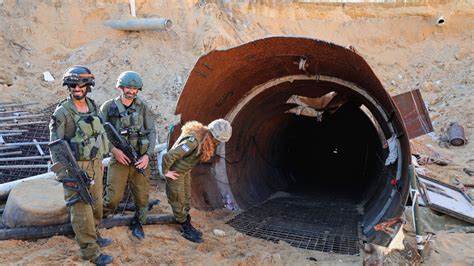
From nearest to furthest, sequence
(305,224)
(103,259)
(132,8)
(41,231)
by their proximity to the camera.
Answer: (103,259) < (41,231) < (305,224) < (132,8)

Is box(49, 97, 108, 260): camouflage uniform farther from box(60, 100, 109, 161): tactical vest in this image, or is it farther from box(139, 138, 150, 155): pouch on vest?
box(139, 138, 150, 155): pouch on vest

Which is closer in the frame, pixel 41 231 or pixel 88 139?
pixel 88 139

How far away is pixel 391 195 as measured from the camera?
5965 millimetres

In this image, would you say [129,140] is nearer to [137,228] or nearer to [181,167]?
[181,167]

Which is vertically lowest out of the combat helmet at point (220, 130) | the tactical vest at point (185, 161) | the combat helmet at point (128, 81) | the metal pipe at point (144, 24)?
the tactical vest at point (185, 161)

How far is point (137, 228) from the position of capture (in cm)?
464

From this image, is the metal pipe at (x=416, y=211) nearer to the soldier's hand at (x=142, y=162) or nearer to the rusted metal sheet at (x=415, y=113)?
the rusted metal sheet at (x=415, y=113)

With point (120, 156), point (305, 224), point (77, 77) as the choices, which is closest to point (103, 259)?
point (120, 156)

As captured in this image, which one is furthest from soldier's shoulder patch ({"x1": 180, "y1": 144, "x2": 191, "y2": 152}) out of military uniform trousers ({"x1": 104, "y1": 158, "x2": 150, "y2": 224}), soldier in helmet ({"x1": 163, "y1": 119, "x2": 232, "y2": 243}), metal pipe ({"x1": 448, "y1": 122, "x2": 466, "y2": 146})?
metal pipe ({"x1": 448, "y1": 122, "x2": 466, "y2": 146})

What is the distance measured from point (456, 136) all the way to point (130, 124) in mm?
9359

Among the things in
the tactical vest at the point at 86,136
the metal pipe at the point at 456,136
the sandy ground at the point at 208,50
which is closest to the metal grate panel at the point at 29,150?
the sandy ground at the point at 208,50

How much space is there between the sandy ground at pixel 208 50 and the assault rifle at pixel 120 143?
0.87 m

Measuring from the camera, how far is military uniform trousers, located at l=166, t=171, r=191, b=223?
4.75 m

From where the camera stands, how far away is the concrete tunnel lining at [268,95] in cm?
545
